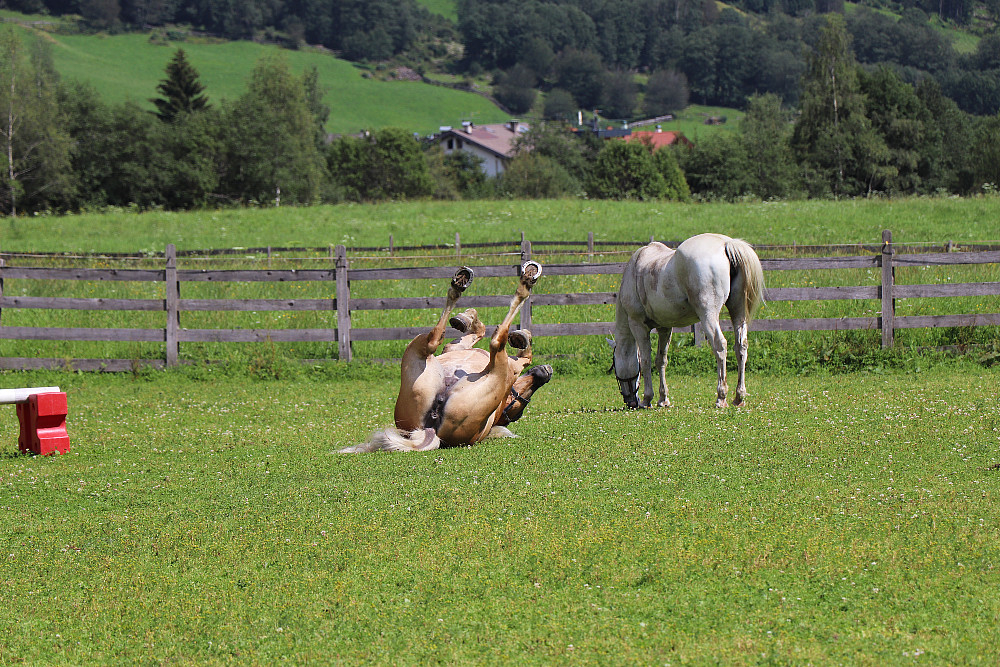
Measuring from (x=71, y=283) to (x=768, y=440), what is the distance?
17.8 m

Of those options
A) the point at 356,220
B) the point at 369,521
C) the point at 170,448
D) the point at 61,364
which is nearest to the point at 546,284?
the point at 61,364

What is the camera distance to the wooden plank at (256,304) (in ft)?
53.1

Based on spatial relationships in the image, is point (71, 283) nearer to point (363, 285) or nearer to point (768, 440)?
point (363, 285)

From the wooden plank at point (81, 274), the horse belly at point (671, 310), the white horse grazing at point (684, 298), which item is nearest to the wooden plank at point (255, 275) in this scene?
the wooden plank at point (81, 274)

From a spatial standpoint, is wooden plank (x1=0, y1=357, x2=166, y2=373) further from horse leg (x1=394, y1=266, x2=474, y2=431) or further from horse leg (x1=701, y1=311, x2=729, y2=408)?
horse leg (x1=701, y1=311, x2=729, y2=408)

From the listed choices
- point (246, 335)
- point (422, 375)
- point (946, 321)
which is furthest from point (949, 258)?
point (246, 335)

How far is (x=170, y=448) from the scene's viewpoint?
32.0 ft

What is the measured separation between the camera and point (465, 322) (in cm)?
912

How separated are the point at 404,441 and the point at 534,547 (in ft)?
10.4

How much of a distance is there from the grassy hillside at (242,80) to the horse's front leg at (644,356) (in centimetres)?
12214

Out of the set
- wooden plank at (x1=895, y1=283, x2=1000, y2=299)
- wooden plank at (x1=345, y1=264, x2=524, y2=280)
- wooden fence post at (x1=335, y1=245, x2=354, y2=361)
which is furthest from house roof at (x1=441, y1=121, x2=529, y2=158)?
wooden plank at (x1=895, y1=283, x2=1000, y2=299)

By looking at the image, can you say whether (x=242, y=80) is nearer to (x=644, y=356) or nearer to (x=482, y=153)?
(x=482, y=153)

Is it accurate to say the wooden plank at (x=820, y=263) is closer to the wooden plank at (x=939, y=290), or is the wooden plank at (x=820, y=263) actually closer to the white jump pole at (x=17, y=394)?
the wooden plank at (x=939, y=290)

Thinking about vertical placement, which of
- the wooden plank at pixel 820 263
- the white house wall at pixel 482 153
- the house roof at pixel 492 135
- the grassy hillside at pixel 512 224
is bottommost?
the wooden plank at pixel 820 263
